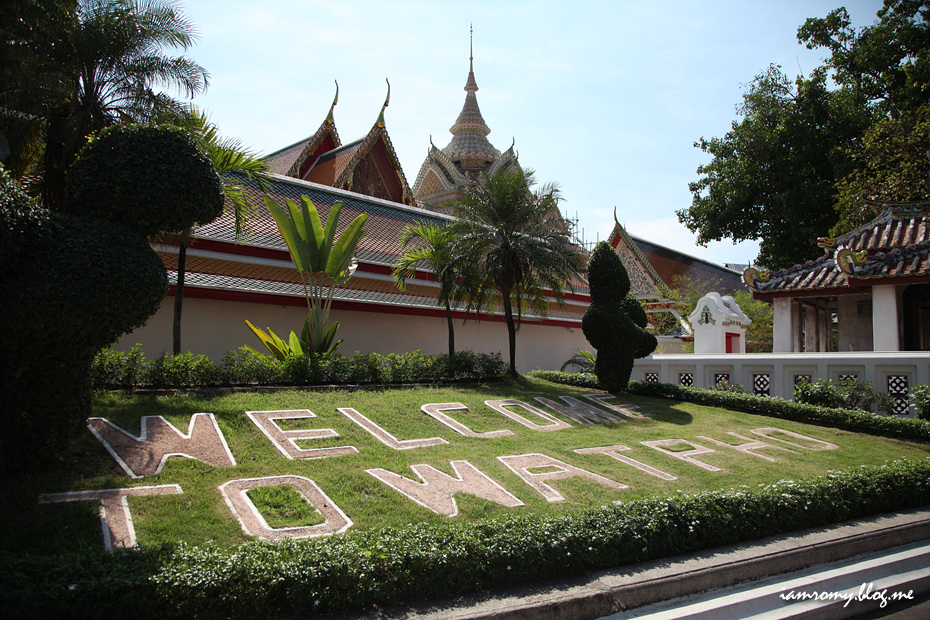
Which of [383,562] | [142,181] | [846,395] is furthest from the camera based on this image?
[846,395]

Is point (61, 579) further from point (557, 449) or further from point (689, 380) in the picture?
point (689, 380)

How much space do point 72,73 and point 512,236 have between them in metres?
9.00

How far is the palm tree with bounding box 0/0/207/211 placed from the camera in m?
9.73

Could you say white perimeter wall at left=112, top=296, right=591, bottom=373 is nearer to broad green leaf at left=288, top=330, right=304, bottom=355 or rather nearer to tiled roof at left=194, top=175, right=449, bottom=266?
tiled roof at left=194, top=175, right=449, bottom=266

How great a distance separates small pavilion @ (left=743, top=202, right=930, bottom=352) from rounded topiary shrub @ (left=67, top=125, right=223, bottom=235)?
14118mm

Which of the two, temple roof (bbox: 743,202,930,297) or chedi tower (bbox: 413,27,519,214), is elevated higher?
chedi tower (bbox: 413,27,519,214)

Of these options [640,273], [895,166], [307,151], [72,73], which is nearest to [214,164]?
[72,73]

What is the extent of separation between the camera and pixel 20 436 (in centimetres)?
597

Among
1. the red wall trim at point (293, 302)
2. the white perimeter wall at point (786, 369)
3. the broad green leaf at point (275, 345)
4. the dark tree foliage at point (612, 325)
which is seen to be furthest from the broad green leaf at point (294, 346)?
the white perimeter wall at point (786, 369)

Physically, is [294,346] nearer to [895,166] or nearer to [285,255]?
[285,255]

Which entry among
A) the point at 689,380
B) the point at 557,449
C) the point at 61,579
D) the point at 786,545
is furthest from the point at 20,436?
the point at 689,380

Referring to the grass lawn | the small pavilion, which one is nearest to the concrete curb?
the grass lawn

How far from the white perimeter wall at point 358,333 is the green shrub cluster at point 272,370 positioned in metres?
2.54

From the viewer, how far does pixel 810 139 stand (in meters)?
25.8
